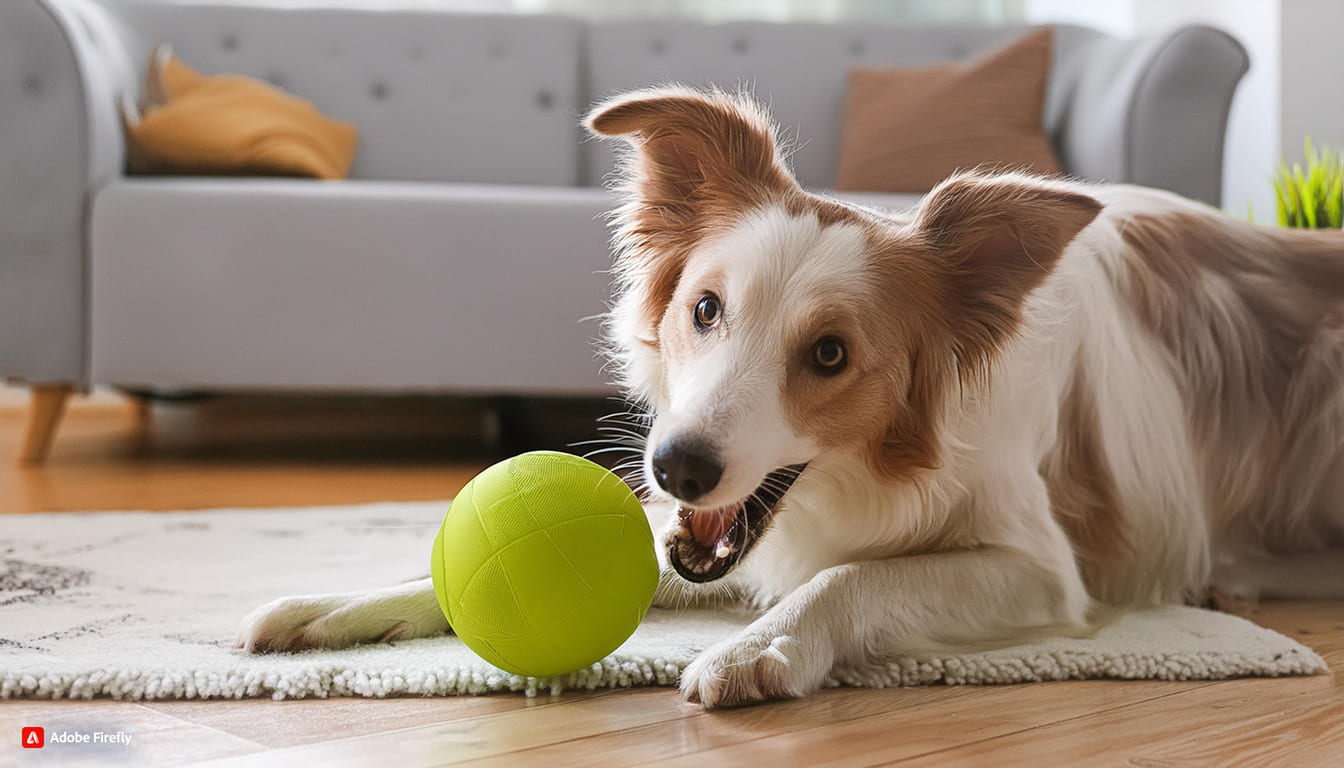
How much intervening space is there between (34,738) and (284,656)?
0.33 m

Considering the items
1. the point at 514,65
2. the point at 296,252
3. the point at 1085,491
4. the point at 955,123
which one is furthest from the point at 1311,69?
the point at 296,252

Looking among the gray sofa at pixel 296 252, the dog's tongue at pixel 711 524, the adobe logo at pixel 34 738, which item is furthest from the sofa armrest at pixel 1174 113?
the adobe logo at pixel 34 738

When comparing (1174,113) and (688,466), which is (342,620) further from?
(1174,113)

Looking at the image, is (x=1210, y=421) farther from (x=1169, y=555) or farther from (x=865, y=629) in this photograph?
(x=865, y=629)

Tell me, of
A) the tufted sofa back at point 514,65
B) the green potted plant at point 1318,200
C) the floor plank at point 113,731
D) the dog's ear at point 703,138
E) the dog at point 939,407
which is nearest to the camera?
the floor plank at point 113,731

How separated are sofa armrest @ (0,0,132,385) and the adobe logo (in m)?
2.48

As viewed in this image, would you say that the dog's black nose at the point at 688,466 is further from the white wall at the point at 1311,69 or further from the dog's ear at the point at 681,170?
the white wall at the point at 1311,69

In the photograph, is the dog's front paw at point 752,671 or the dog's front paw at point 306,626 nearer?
the dog's front paw at point 752,671

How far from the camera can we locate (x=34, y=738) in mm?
1239

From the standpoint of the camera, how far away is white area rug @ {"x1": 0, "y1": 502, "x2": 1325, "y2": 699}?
1.43 metres

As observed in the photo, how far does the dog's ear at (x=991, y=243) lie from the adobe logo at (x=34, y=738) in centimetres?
123

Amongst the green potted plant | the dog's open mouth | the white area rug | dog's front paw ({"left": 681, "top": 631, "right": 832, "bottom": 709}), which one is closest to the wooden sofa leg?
the white area rug

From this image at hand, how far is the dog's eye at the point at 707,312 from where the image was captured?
1.61m

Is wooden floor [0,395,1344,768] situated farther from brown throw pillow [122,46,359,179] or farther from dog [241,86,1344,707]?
brown throw pillow [122,46,359,179]
